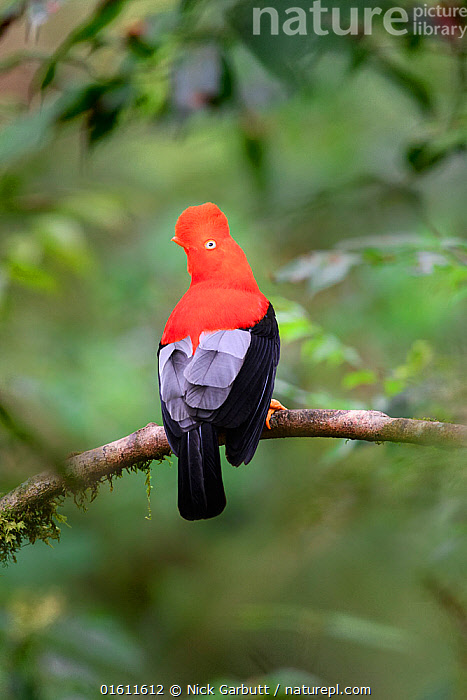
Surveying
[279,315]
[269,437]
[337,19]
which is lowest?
[269,437]

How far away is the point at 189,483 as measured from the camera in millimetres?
1283

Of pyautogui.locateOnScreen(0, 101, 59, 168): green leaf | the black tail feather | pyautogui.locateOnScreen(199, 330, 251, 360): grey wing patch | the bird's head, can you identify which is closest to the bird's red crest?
the bird's head

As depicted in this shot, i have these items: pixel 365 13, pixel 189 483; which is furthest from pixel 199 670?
pixel 365 13

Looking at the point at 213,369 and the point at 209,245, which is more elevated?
the point at 209,245

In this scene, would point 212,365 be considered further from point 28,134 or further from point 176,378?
point 28,134

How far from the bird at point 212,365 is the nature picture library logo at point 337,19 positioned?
1.30 feet

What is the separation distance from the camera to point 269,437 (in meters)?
1.50

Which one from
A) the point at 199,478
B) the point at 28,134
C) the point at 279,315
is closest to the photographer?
the point at 199,478

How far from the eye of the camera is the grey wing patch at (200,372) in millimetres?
1370

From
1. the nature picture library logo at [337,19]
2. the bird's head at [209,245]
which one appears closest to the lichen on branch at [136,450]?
the bird's head at [209,245]

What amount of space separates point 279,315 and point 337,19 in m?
0.85

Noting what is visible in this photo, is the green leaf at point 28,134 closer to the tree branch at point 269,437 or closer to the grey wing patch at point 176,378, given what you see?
the grey wing patch at point 176,378

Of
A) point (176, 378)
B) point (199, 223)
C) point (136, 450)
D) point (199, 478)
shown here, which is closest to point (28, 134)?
point (199, 223)

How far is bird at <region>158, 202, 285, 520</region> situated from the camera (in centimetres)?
132
